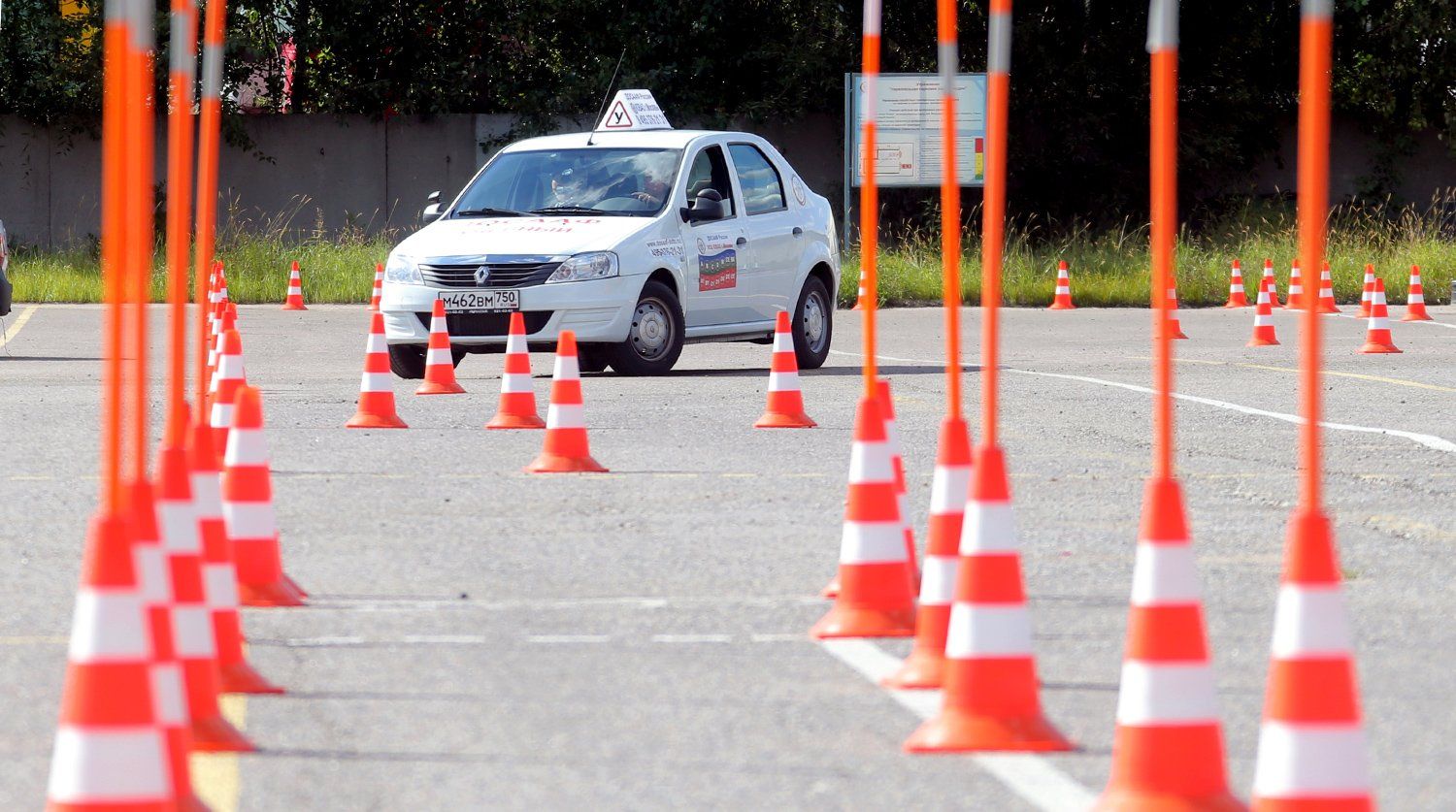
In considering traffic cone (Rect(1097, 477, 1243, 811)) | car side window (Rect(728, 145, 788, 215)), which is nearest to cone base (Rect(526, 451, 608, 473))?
traffic cone (Rect(1097, 477, 1243, 811))

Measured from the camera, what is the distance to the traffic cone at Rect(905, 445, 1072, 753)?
17.0ft

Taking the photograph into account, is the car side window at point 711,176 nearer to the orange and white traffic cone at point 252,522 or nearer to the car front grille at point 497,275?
the car front grille at point 497,275

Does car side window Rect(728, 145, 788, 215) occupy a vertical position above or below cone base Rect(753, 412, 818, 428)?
above

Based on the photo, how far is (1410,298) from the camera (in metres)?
24.8

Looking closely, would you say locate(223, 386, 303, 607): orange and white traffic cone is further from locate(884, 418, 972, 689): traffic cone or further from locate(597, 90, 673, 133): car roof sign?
locate(597, 90, 673, 133): car roof sign

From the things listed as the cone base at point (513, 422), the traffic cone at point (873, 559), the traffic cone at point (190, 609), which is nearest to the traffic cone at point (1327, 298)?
the cone base at point (513, 422)

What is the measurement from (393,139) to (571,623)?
30969 mm

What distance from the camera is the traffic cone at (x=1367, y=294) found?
68.7ft

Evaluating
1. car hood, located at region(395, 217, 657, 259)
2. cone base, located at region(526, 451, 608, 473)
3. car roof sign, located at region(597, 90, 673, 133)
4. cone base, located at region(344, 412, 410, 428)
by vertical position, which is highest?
car roof sign, located at region(597, 90, 673, 133)

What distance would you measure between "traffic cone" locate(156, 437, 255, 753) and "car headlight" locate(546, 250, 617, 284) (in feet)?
33.0

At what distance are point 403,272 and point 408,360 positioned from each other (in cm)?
69

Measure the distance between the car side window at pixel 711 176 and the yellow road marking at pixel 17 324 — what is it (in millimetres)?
6777

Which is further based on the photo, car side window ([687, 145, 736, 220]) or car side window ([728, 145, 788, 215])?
car side window ([728, 145, 788, 215])

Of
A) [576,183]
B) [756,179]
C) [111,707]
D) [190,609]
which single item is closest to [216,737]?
[190,609]
